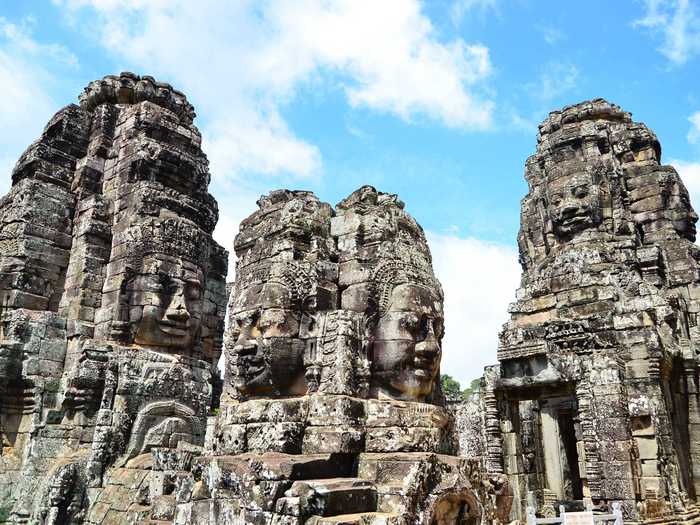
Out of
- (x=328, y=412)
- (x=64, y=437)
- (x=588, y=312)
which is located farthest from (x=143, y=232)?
(x=588, y=312)

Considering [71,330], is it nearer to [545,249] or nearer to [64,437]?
[64,437]

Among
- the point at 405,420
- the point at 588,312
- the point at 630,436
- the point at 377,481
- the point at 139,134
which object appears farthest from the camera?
the point at 588,312

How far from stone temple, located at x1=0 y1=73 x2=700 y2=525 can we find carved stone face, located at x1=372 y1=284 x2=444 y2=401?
0.02 m

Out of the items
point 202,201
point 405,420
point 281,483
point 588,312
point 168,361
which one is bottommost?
point 281,483

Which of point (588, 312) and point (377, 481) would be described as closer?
point (377, 481)

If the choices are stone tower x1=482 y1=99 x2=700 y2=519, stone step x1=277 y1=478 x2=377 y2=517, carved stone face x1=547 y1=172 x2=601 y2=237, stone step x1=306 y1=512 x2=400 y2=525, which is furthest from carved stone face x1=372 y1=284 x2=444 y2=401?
carved stone face x1=547 y1=172 x2=601 y2=237

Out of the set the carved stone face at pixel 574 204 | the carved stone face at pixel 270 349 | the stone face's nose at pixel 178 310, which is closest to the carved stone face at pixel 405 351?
the carved stone face at pixel 270 349

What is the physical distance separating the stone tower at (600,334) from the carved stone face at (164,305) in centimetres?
623

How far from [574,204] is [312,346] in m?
10.2

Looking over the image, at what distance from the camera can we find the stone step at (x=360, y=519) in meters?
4.02

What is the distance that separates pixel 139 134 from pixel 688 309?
1378cm

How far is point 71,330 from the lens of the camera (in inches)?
377

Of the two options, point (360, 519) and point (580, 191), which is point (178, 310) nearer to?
point (360, 519)

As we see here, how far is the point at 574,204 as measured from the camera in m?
13.6
